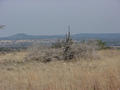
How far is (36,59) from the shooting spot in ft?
46.2

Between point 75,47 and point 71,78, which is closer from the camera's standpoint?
point 71,78

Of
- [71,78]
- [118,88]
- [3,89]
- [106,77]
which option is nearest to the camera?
[118,88]

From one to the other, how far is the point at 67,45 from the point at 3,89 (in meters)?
9.30

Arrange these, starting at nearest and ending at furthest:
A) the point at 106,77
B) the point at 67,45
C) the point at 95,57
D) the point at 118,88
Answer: the point at 118,88 → the point at 106,77 → the point at 95,57 → the point at 67,45

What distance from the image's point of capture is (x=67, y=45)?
1459 cm

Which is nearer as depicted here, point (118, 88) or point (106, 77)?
point (118, 88)

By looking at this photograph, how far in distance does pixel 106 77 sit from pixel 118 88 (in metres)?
1.17

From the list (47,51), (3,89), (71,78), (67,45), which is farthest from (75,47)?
(3,89)

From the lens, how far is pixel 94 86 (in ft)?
16.9

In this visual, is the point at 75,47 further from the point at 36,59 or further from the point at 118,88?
the point at 118,88

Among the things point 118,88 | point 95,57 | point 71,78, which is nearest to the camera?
point 118,88

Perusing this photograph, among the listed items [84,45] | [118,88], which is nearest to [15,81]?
[118,88]

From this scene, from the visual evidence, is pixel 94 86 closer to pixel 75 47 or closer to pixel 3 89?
pixel 3 89

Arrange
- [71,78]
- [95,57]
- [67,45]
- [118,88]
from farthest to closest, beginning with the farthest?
[67,45]
[95,57]
[71,78]
[118,88]
